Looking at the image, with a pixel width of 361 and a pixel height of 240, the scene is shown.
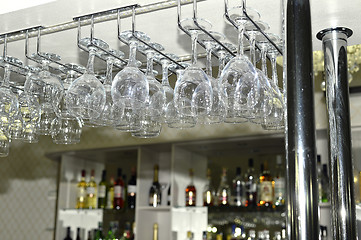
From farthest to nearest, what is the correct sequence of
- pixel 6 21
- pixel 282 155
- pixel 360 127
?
pixel 282 155 < pixel 360 127 < pixel 6 21

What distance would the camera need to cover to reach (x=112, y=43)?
125cm

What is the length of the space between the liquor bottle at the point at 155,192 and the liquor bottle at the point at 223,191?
1.27ft

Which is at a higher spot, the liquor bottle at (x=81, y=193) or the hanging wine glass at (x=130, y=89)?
the hanging wine glass at (x=130, y=89)

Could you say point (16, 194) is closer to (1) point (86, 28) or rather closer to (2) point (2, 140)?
(2) point (2, 140)

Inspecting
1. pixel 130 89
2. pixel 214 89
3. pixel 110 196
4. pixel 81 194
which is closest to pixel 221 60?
pixel 214 89

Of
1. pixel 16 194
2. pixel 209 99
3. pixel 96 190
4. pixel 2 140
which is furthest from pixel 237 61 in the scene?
pixel 16 194

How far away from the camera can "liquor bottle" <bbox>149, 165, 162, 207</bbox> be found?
3330mm

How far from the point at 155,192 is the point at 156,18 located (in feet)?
7.70

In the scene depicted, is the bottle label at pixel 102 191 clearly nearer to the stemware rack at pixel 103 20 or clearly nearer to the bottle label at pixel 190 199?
the bottle label at pixel 190 199

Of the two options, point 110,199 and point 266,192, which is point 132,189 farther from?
point 266,192

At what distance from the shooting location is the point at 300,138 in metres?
0.59

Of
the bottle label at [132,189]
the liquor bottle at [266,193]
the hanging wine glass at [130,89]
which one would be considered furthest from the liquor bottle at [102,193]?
the hanging wine glass at [130,89]

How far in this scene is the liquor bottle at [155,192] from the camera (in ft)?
10.9

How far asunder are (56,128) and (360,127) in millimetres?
1665
